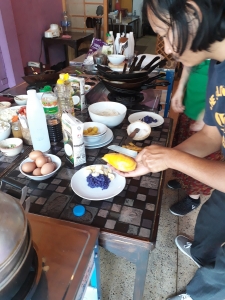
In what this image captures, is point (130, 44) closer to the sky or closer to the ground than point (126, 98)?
closer to the sky

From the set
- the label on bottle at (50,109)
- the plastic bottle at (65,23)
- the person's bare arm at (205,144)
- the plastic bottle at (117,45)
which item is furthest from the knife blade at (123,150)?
the plastic bottle at (65,23)

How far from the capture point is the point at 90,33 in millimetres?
3861

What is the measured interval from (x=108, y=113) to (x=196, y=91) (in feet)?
2.09

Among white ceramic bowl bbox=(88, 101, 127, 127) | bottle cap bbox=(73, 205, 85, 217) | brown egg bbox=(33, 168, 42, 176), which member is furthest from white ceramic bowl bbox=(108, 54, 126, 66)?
bottle cap bbox=(73, 205, 85, 217)

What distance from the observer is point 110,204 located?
0.74 m

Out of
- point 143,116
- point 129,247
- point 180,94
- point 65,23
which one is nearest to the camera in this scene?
point 129,247

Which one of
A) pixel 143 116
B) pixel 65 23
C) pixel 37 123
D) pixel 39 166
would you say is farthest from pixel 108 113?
pixel 65 23

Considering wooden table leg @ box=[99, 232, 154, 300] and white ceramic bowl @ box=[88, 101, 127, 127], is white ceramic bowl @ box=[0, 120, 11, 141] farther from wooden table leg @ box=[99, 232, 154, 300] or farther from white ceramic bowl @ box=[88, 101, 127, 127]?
wooden table leg @ box=[99, 232, 154, 300]

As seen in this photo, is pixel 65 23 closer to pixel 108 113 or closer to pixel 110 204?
pixel 108 113

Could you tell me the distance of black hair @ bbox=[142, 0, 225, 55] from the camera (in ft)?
1.83

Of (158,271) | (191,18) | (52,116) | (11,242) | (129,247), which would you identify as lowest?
(158,271)

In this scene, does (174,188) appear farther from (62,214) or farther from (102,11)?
(102,11)

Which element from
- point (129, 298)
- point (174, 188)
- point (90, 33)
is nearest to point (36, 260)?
point (129, 298)

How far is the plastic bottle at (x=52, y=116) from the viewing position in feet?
3.35
